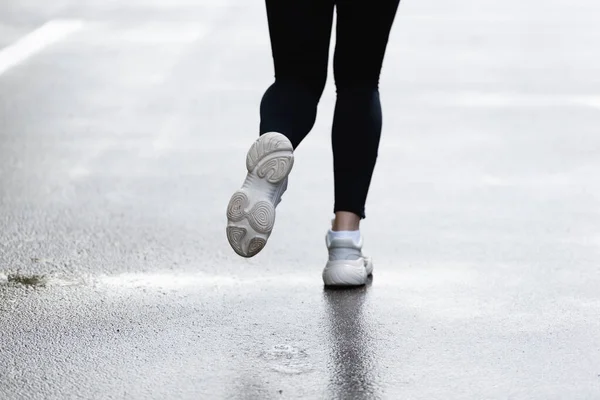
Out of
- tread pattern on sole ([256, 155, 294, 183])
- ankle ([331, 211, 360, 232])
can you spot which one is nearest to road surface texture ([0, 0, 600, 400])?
ankle ([331, 211, 360, 232])

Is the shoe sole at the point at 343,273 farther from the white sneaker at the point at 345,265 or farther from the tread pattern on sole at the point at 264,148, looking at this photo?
the tread pattern on sole at the point at 264,148

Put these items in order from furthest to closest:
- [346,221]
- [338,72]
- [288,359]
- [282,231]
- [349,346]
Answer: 1. [282,231]
2. [346,221]
3. [338,72]
4. [349,346]
5. [288,359]

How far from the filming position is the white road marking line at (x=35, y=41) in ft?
31.5

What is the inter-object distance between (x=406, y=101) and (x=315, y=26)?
4.42 metres

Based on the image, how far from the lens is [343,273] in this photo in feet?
14.7

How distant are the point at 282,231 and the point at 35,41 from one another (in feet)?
17.8

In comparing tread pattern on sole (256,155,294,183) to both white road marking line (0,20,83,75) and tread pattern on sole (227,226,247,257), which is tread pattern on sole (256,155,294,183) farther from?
white road marking line (0,20,83,75)

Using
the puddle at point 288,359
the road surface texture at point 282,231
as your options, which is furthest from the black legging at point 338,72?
the puddle at point 288,359

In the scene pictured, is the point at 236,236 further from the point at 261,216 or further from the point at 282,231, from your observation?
the point at 282,231

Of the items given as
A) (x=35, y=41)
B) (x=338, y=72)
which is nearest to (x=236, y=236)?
(x=338, y=72)

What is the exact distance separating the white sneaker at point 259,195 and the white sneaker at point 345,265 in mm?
625

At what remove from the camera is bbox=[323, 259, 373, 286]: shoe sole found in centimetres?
449

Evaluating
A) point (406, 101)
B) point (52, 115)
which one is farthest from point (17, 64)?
point (406, 101)

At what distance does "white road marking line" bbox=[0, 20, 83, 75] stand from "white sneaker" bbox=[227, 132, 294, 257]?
5.60m
